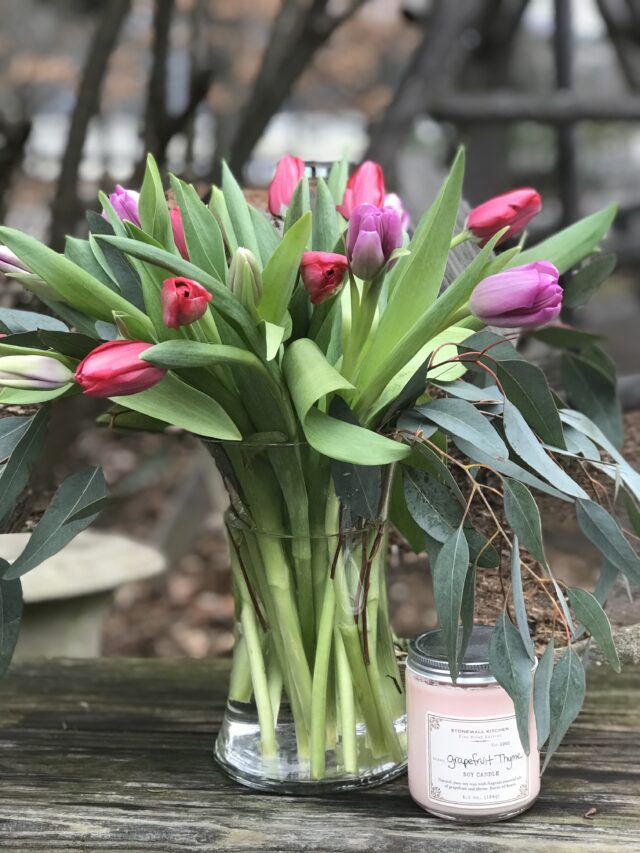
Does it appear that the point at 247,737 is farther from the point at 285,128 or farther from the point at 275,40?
the point at 285,128

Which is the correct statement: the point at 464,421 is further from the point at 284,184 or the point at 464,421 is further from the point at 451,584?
the point at 284,184

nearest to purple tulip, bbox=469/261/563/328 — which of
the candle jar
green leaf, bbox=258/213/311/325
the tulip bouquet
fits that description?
the tulip bouquet

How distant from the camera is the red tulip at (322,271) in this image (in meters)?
0.60

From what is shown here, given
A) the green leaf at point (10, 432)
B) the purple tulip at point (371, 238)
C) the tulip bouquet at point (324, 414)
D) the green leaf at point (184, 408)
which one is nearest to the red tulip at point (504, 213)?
the tulip bouquet at point (324, 414)

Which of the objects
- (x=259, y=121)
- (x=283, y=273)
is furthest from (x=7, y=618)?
(x=259, y=121)

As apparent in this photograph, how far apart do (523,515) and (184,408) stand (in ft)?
0.67

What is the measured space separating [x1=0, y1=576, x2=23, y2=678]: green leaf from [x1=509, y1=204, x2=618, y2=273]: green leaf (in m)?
0.42

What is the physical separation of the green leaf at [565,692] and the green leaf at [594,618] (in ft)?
0.06

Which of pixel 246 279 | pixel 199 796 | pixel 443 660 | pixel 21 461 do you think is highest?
pixel 246 279

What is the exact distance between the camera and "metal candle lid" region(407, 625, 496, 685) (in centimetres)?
64

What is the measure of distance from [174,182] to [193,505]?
1.88 m

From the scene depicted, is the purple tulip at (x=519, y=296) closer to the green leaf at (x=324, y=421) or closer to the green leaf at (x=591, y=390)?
the green leaf at (x=324, y=421)

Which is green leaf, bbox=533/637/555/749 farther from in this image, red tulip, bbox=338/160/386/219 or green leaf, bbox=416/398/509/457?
red tulip, bbox=338/160/386/219

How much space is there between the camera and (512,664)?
587 mm
